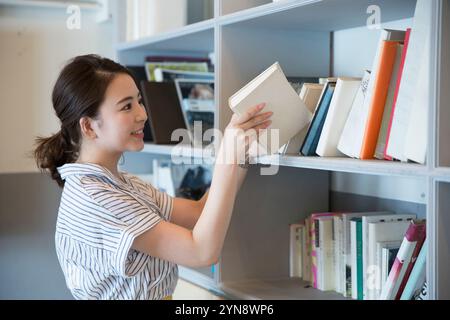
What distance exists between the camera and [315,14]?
4.64 ft

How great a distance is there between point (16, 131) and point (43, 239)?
1.29 ft

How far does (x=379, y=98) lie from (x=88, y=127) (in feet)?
1.99

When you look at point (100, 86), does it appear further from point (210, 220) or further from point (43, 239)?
point (43, 239)

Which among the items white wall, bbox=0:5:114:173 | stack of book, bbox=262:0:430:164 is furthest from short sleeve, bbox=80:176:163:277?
white wall, bbox=0:5:114:173

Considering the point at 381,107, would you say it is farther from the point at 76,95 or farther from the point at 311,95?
the point at 76,95

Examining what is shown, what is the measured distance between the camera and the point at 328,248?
1554 millimetres

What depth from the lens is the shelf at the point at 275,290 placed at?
1.52m

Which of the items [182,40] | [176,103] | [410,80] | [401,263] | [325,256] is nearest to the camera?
[410,80]

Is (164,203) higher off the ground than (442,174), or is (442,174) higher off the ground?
(442,174)

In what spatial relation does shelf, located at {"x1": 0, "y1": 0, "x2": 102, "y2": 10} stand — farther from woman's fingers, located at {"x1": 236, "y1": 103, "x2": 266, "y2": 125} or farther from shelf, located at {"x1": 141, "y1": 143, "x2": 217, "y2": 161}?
woman's fingers, located at {"x1": 236, "y1": 103, "x2": 266, "y2": 125}

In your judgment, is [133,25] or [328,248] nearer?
[328,248]

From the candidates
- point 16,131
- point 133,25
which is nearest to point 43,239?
point 16,131

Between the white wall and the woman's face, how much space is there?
3.17 feet

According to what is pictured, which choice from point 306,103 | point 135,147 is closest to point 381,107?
point 306,103
